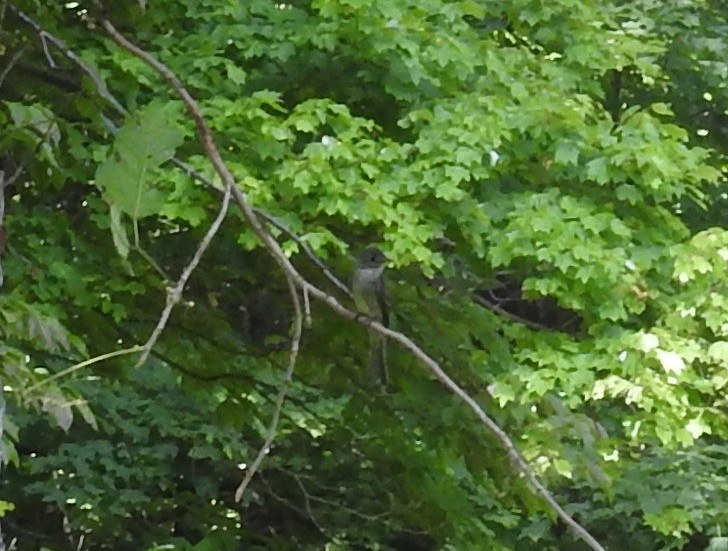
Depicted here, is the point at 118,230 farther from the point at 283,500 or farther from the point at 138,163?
the point at 283,500

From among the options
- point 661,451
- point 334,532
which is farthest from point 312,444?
point 661,451

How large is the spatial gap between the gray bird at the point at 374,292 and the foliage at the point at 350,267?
55 millimetres

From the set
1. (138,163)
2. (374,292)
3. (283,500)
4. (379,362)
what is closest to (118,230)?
(138,163)

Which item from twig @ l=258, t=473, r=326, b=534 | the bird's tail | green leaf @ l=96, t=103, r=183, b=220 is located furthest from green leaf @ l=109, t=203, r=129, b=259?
twig @ l=258, t=473, r=326, b=534

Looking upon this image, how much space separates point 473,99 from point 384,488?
1.62 meters

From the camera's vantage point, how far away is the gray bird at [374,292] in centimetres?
302

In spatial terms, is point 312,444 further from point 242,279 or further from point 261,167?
point 261,167

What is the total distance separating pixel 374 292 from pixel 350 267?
13.5 inches

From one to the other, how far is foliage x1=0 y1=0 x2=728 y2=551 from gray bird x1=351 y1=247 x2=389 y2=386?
6cm

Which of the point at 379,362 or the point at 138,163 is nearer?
the point at 138,163

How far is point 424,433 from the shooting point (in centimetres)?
368

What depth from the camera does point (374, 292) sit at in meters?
3.14

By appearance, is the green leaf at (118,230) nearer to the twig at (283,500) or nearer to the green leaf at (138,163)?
the green leaf at (138,163)

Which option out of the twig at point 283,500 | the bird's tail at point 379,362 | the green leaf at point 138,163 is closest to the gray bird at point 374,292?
the bird's tail at point 379,362
